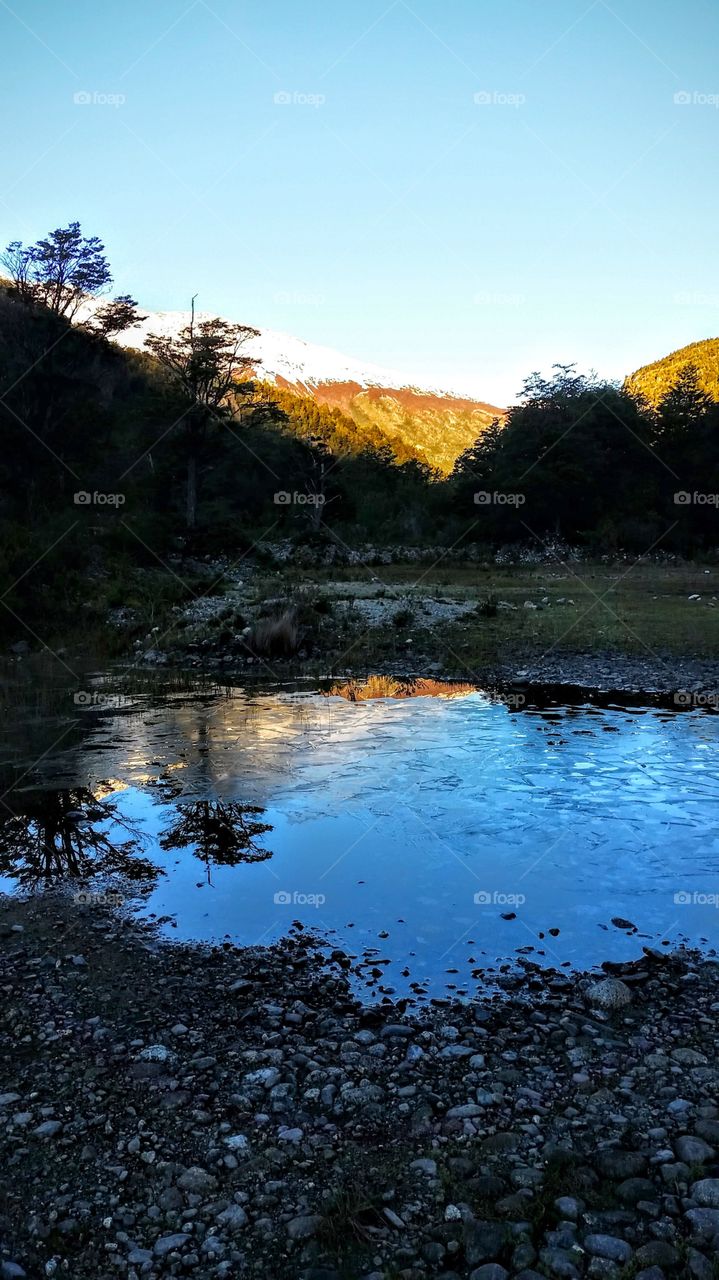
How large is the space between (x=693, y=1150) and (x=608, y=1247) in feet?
2.30

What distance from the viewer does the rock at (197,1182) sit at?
3.40 meters

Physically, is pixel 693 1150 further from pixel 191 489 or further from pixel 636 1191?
pixel 191 489

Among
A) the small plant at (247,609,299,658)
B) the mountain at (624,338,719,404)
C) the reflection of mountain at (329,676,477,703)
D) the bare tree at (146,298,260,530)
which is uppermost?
the mountain at (624,338,719,404)

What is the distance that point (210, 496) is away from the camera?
6181cm

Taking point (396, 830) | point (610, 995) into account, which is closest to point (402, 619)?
point (396, 830)

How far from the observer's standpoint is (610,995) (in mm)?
4879

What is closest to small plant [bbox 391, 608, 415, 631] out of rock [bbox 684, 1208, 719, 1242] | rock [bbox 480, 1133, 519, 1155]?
rock [bbox 480, 1133, 519, 1155]

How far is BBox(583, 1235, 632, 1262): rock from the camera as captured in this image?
9.88 ft

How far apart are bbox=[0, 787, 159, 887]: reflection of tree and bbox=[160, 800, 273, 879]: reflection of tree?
1.51 ft

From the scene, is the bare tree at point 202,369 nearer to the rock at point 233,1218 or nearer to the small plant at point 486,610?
the small plant at point 486,610

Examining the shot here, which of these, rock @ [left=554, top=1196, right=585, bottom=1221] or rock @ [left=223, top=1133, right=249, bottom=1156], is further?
rock @ [left=223, top=1133, right=249, bottom=1156]

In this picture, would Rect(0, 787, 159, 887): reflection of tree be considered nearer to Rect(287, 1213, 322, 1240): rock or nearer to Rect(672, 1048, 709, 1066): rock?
Rect(287, 1213, 322, 1240): rock

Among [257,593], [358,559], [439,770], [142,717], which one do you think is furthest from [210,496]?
[439,770]

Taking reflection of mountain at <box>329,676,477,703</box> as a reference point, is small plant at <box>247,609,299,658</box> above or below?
above
